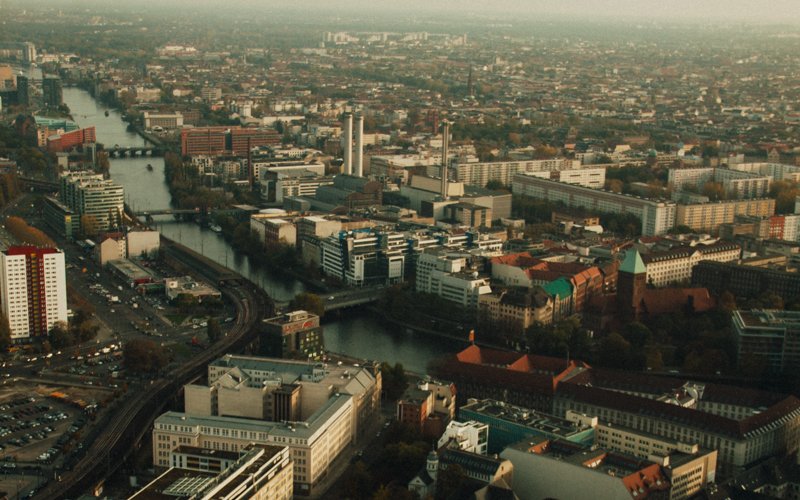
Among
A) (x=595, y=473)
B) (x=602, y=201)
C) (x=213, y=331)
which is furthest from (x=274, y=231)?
(x=595, y=473)

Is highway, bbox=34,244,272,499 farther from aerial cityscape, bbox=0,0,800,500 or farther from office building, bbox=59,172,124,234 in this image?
office building, bbox=59,172,124,234

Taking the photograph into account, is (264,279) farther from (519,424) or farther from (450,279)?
(519,424)

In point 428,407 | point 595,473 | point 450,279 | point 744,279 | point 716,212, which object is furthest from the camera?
point 716,212

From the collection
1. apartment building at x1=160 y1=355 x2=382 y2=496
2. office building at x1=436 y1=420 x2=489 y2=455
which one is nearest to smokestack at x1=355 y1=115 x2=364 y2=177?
apartment building at x1=160 y1=355 x2=382 y2=496

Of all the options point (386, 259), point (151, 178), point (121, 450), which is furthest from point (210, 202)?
point (121, 450)

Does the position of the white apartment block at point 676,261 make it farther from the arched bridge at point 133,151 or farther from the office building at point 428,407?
the arched bridge at point 133,151

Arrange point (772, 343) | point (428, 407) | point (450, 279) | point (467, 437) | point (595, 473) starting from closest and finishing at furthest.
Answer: point (595, 473) < point (467, 437) < point (428, 407) < point (772, 343) < point (450, 279)
